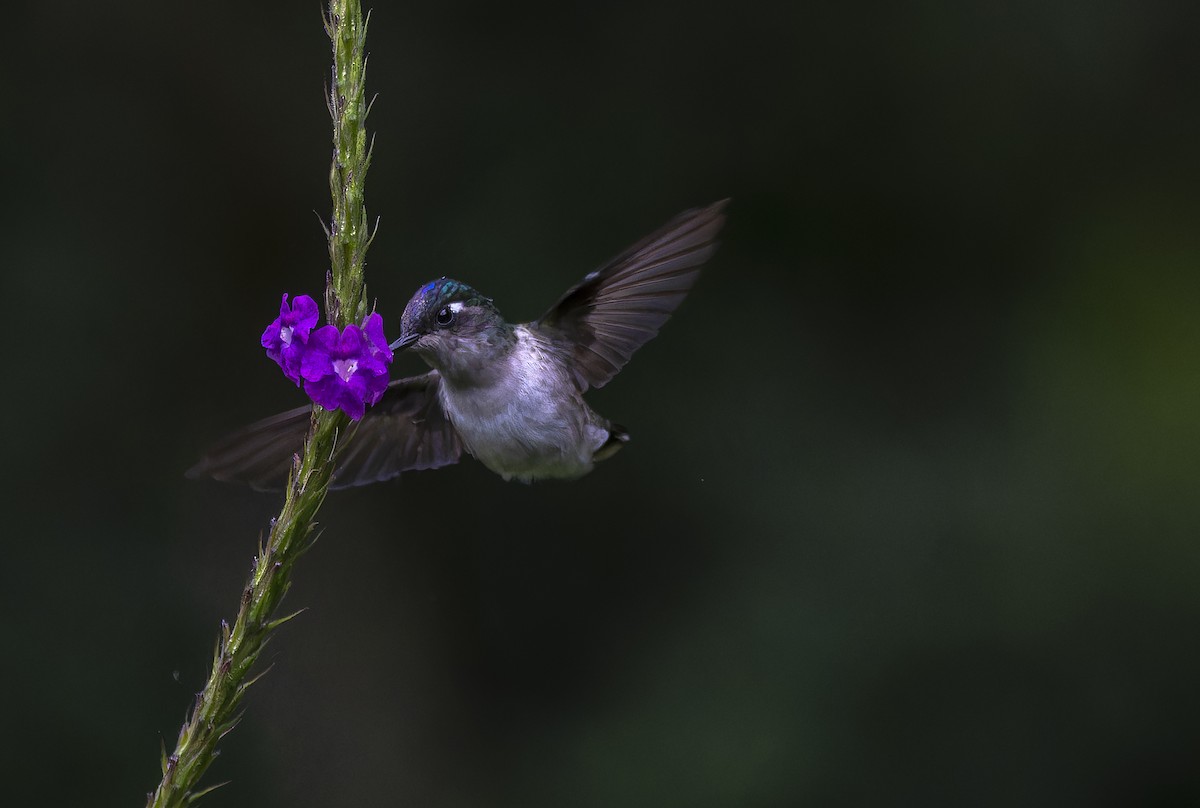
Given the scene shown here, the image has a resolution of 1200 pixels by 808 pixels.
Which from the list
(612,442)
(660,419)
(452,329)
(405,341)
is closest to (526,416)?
(452,329)

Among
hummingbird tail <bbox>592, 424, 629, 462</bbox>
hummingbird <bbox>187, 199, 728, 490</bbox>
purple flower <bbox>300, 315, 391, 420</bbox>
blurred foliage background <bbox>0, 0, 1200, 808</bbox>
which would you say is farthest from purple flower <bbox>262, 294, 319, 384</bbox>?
blurred foliage background <bbox>0, 0, 1200, 808</bbox>

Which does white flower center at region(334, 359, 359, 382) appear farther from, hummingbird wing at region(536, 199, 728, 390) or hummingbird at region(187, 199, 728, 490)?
hummingbird wing at region(536, 199, 728, 390)

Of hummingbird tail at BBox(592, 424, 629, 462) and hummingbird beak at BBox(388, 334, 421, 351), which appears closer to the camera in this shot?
hummingbird beak at BBox(388, 334, 421, 351)

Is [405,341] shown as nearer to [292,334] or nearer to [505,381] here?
Answer: [505,381]

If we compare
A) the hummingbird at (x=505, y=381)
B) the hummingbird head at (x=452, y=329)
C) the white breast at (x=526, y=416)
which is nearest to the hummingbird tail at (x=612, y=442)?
the hummingbird at (x=505, y=381)

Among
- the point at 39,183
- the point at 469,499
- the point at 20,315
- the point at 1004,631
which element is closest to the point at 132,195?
the point at 39,183

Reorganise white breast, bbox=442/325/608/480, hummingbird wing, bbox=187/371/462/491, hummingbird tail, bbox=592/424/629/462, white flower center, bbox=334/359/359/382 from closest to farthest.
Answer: white flower center, bbox=334/359/359/382, white breast, bbox=442/325/608/480, hummingbird wing, bbox=187/371/462/491, hummingbird tail, bbox=592/424/629/462

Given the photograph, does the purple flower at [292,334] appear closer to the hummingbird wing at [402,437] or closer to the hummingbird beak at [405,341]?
the hummingbird beak at [405,341]
